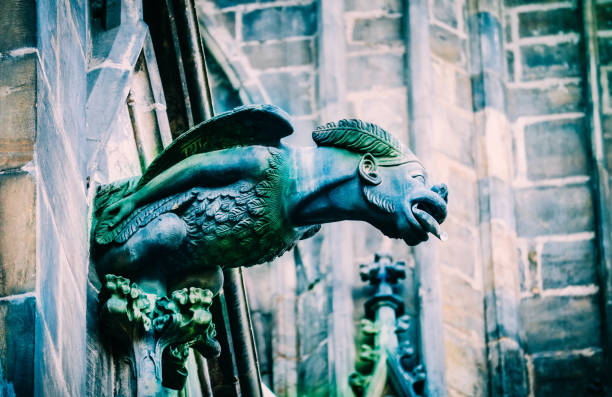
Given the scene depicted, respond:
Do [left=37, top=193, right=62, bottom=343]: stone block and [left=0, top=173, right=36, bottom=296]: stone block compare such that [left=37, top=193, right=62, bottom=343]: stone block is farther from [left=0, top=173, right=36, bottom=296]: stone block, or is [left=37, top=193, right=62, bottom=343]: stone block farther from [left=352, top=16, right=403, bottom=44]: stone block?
[left=352, top=16, right=403, bottom=44]: stone block

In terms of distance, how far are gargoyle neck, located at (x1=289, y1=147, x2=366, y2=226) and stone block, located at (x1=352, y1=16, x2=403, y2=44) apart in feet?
23.1

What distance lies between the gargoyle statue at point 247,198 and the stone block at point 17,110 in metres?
0.89

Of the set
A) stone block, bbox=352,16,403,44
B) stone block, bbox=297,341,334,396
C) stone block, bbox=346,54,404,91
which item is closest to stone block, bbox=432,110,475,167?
stone block, bbox=346,54,404,91

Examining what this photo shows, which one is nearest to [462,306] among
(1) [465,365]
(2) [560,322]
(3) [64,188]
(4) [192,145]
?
(1) [465,365]

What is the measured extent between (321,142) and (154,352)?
930 mm

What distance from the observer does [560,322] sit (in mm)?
14391

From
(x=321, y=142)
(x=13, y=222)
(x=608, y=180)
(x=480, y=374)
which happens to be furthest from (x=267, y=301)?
(x=13, y=222)

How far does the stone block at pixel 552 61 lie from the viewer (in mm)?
15188

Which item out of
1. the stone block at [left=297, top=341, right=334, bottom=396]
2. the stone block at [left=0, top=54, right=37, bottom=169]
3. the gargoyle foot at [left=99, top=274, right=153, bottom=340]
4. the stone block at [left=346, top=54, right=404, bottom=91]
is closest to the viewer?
the stone block at [left=0, top=54, right=37, bottom=169]

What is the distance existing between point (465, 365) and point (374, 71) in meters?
2.12

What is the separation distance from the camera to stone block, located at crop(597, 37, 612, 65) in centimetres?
1520

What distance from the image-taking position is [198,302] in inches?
300

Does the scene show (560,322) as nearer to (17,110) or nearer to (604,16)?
(604,16)

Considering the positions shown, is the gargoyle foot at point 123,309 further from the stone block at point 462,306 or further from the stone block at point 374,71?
the stone block at point 374,71
